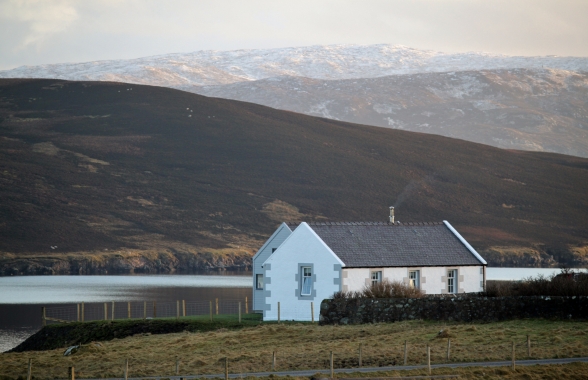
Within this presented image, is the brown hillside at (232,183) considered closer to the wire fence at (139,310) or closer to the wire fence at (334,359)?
the wire fence at (139,310)

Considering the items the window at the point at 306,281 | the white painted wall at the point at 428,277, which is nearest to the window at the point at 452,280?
the white painted wall at the point at 428,277

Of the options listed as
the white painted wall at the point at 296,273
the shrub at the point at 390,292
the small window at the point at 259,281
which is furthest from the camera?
the small window at the point at 259,281

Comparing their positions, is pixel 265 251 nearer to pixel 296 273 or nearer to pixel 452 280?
pixel 296 273

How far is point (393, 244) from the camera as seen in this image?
40188 millimetres

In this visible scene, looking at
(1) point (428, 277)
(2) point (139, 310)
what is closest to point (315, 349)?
(1) point (428, 277)

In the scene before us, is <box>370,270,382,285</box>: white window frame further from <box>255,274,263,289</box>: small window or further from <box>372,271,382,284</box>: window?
<box>255,274,263,289</box>: small window

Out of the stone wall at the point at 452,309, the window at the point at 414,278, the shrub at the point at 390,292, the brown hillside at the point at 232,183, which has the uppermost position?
the brown hillside at the point at 232,183

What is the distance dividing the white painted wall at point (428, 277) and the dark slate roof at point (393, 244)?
257mm

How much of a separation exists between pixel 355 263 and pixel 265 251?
681 cm

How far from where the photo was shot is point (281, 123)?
652 feet

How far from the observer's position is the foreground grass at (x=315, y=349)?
79.3 feet

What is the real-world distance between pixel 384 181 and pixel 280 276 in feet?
431

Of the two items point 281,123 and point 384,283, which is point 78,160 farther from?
point 384,283

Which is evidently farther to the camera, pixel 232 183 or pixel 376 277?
pixel 232 183
